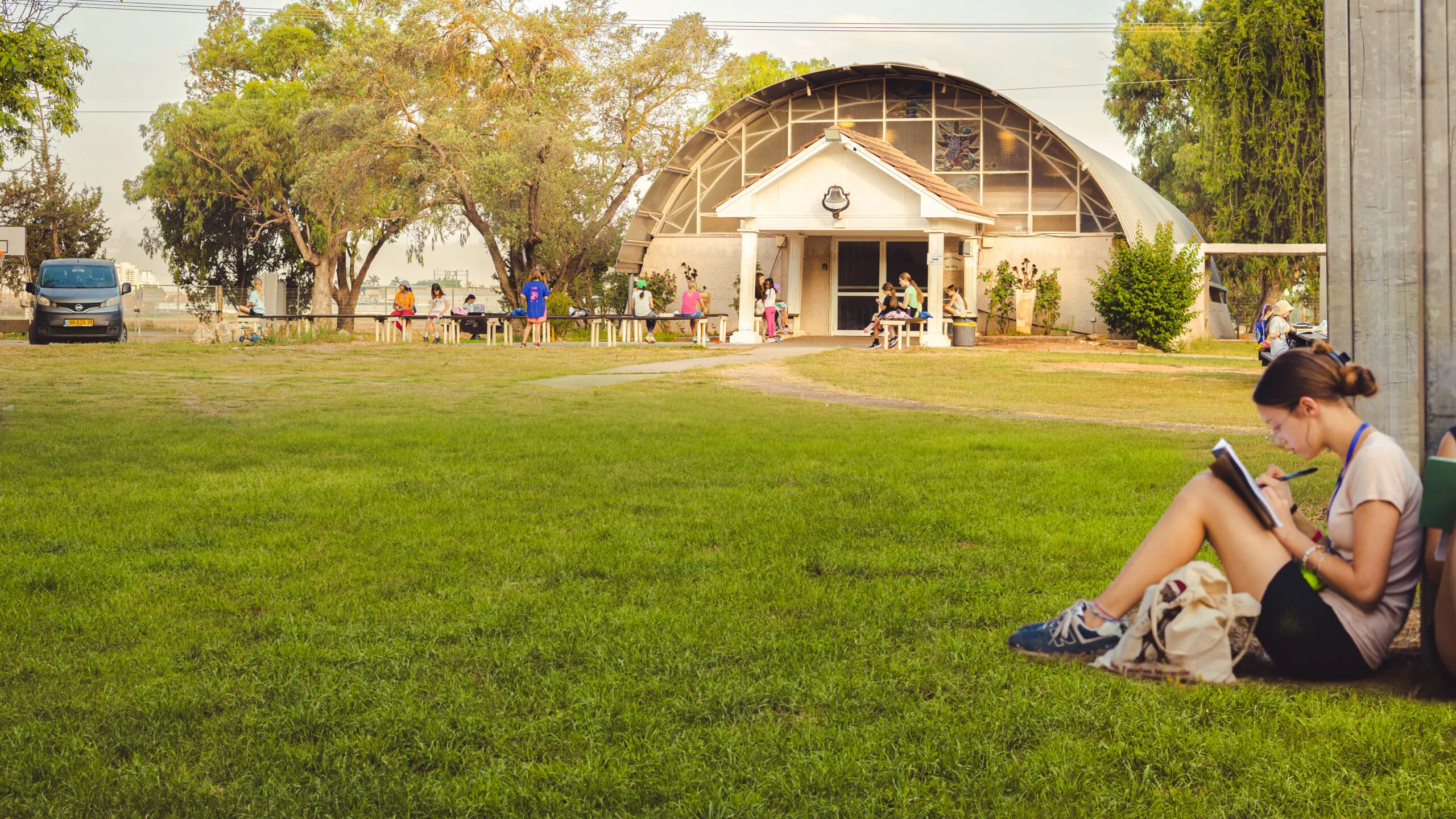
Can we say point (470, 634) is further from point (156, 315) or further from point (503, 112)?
point (156, 315)

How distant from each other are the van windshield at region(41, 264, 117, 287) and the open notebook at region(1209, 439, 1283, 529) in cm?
3054

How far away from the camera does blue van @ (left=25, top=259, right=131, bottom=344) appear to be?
93.2ft

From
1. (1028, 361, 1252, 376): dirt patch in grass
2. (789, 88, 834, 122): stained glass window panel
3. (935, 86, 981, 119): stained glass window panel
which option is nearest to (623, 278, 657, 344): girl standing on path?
(789, 88, 834, 122): stained glass window panel

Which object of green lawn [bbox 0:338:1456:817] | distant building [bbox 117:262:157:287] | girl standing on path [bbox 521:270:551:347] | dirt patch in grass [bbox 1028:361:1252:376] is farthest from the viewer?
distant building [bbox 117:262:157:287]

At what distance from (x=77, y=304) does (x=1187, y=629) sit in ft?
97.9

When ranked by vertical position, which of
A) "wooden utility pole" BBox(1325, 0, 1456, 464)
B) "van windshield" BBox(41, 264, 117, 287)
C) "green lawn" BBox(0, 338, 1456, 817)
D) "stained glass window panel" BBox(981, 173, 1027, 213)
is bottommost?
"green lawn" BBox(0, 338, 1456, 817)

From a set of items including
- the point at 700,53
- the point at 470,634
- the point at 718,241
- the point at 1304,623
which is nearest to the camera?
the point at 1304,623

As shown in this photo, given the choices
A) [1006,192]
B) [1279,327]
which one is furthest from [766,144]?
[1279,327]

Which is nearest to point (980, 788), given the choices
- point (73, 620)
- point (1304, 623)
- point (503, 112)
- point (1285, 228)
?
point (1304, 623)

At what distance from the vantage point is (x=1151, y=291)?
2917 centimetres

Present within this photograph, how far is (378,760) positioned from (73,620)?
77.8 inches

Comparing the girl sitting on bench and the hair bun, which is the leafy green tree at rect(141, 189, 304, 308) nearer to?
the girl sitting on bench

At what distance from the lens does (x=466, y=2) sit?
39.7 metres

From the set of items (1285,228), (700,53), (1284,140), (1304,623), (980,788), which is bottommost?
(980,788)
